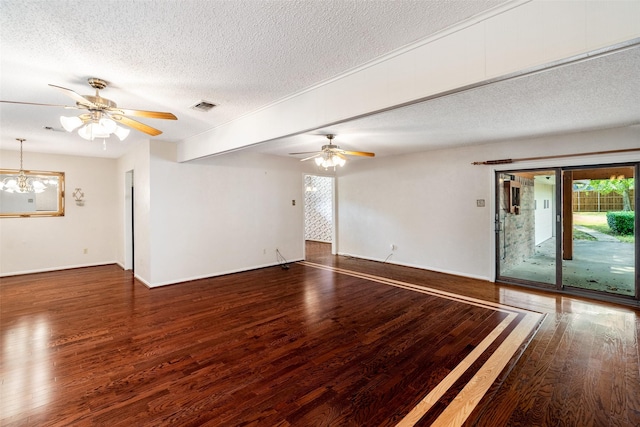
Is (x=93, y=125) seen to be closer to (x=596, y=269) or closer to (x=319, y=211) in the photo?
Result: (x=596, y=269)

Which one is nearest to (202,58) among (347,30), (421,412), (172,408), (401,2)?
(347,30)

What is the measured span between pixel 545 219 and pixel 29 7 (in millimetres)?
9091

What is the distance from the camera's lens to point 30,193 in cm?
592

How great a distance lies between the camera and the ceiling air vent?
10.2 ft

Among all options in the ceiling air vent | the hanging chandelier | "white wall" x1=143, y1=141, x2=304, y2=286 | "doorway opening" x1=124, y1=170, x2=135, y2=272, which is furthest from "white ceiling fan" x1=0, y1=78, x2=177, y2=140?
the hanging chandelier

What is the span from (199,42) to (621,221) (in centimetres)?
594

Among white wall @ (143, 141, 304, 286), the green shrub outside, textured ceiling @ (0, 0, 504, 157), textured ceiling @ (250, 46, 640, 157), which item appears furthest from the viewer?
white wall @ (143, 141, 304, 286)

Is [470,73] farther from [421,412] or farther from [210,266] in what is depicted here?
[210,266]

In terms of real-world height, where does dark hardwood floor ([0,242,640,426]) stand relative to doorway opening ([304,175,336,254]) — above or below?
below

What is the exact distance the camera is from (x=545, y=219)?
7.01m

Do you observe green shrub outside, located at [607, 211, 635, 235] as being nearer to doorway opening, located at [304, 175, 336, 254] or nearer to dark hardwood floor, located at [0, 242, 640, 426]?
dark hardwood floor, located at [0, 242, 640, 426]

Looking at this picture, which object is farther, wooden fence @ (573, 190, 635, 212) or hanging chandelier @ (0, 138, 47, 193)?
hanging chandelier @ (0, 138, 47, 193)

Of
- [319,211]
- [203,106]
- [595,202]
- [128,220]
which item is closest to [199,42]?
[203,106]

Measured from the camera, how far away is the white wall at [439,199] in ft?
14.5
